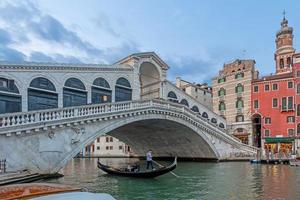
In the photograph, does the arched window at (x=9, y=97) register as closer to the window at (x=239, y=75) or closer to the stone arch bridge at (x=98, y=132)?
the stone arch bridge at (x=98, y=132)

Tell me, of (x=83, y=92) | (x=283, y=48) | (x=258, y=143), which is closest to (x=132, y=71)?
(x=83, y=92)

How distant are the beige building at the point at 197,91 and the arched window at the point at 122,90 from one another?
12.1 meters

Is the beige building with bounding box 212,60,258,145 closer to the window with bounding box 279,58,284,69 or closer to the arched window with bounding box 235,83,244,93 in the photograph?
the arched window with bounding box 235,83,244,93

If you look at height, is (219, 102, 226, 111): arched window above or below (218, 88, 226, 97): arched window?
below

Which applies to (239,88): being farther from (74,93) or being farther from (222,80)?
(74,93)

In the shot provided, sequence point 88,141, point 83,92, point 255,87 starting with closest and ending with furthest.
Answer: point 88,141, point 83,92, point 255,87

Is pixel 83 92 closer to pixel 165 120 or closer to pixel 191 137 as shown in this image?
pixel 165 120

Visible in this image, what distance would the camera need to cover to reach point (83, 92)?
59.3 ft

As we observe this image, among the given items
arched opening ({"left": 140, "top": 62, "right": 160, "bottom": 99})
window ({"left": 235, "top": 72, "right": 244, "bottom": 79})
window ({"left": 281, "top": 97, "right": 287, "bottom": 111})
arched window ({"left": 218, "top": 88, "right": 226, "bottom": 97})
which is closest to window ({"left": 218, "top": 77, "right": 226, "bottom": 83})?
arched window ({"left": 218, "top": 88, "right": 226, "bottom": 97})

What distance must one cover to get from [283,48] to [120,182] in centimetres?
2991

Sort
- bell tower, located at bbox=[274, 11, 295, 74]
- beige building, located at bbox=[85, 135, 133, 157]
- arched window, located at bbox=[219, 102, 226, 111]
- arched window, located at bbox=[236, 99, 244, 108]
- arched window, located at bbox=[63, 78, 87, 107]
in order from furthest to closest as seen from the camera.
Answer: beige building, located at bbox=[85, 135, 133, 157], bell tower, located at bbox=[274, 11, 295, 74], arched window, located at bbox=[219, 102, 226, 111], arched window, located at bbox=[236, 99, 244, 108], arched window, located at bbox=[63, 78, 87, 107]

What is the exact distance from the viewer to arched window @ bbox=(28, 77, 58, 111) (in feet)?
51.9

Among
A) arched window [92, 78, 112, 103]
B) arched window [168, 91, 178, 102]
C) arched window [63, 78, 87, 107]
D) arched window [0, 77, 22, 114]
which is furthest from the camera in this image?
arched window [168, 91, 178, 102]

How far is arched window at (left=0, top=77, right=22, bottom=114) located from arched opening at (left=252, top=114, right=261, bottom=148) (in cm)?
1955
